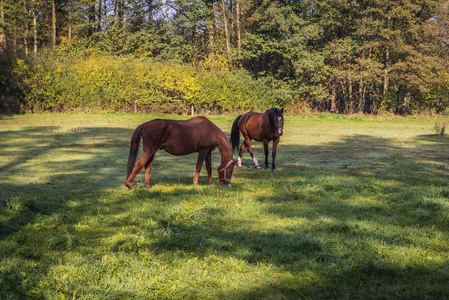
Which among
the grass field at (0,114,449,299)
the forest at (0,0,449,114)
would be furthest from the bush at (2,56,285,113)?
the grass field at (0,114,449,299)

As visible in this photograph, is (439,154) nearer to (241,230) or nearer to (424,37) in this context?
(241,230)

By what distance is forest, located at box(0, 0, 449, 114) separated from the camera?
32.2 meters

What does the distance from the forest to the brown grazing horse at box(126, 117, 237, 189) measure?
24.0 meters

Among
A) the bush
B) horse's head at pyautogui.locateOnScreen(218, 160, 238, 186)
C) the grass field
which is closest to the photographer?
the grass field

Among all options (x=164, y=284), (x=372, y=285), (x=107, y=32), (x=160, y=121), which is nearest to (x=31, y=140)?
(x=160, y=121)

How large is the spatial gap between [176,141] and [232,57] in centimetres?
3839

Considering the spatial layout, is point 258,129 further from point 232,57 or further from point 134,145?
point 232,57

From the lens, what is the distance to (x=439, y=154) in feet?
54.9

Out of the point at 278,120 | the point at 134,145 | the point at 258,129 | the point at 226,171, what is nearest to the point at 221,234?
the point at 226,171

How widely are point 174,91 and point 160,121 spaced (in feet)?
81.6

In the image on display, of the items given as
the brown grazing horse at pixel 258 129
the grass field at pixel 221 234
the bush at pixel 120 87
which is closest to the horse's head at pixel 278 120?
the brown grazing horse at pixel 258 129

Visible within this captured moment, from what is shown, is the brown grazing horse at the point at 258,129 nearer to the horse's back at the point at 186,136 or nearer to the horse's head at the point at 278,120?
the horse's head at the point at 278,120

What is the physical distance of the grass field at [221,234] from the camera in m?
4.61

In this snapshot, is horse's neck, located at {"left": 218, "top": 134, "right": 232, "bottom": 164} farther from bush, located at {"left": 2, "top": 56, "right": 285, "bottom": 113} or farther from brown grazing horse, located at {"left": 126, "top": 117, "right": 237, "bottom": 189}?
bush, located at {"left": 2, "top": 56, "right": 285, "bottom": 113}
